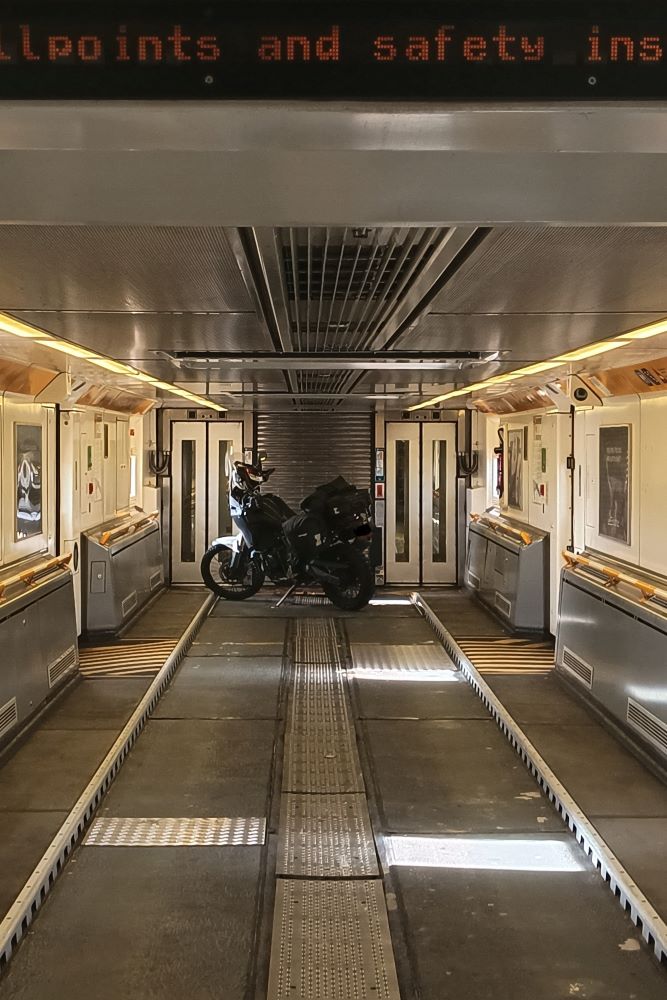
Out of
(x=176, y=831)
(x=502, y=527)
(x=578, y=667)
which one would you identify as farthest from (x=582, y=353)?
(x=502, y=527)

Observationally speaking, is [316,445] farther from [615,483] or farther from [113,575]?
[615,483]

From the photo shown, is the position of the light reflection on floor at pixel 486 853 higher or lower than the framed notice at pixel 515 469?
lower

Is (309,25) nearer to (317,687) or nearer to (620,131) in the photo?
(620,131)

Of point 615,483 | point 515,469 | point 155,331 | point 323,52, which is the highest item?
point 155,331

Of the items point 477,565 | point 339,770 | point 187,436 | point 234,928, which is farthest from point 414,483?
point 234,928

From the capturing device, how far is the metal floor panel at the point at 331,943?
3557mm

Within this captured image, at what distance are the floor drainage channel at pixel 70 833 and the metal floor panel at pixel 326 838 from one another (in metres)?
1.17

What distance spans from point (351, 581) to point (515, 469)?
2.89m

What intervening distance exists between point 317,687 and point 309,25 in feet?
24.1

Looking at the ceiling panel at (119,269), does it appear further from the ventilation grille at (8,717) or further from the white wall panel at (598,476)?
the white wall panel at (598,476)

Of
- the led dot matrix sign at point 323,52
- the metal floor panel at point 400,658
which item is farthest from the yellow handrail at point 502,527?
the led dot matrix sign at point 323,52

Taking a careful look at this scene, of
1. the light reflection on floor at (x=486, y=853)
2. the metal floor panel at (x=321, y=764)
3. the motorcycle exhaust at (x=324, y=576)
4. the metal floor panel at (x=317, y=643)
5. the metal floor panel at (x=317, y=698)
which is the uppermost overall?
the motorcycle exhaust at (x=324, y=576)

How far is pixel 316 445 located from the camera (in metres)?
15.0

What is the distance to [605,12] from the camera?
150cm
